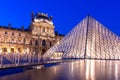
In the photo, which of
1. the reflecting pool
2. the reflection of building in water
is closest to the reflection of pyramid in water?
the reflecting pool

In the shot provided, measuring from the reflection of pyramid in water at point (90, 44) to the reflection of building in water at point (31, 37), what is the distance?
2224 cm

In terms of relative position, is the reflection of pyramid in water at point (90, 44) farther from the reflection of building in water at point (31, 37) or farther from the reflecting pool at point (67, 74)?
the reflection of building in water at point (31, 37)

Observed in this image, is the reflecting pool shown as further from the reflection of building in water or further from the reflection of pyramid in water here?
the reflection of building in water

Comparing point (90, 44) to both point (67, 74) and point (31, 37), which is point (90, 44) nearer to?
point (67, 74)

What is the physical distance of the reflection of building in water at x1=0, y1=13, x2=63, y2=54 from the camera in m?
52.8

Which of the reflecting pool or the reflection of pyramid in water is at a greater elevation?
the reflection of pyramid in water

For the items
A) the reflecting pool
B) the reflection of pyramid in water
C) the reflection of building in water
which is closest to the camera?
the reflecting pool

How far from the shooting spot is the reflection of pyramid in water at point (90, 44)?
30.9m

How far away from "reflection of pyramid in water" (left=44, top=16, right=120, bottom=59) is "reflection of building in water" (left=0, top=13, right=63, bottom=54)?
73.0 ft

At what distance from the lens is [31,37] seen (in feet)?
186

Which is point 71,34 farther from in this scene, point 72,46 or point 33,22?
point 33,22

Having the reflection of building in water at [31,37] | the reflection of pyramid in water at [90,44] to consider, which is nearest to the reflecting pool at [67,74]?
the reflection of pyramid in water at [90,44]

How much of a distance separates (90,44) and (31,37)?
1128 inches

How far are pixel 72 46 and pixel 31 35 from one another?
86.2 ft
